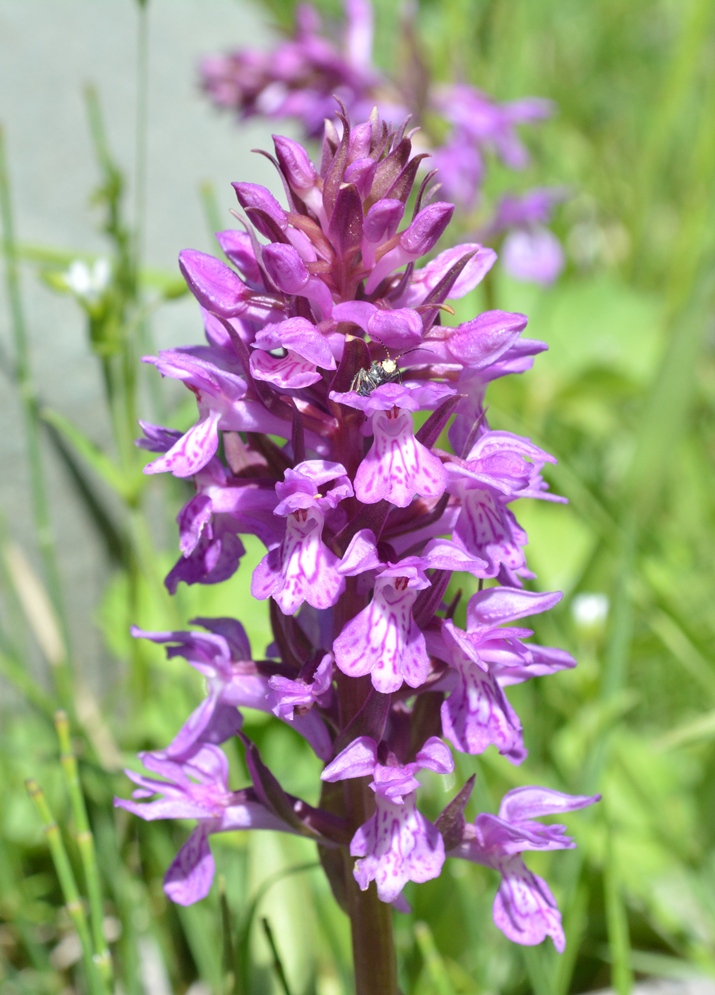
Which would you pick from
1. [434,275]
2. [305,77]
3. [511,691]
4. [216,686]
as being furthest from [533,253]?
[216,686]

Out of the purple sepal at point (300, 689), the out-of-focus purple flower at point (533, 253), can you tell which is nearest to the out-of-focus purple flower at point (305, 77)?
the out-of-focus purple flower at point (533, 253)

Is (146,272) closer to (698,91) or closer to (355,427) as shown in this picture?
(355,427)

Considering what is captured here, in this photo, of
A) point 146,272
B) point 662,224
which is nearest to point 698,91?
point 662,224

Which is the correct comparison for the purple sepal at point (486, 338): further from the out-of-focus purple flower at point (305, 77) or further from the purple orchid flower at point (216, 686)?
the out-of-focus purple flower at point (305, 77)

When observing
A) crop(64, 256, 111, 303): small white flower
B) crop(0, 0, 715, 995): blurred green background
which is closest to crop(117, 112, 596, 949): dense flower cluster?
crop(0, 0, 715, 995): blurred green background

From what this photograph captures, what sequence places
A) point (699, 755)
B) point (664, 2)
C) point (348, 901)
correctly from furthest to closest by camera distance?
point (664, 2)
point (699, 755)
point (348, 901)

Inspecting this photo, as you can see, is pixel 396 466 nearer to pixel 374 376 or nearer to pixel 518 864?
pixel 374 376
